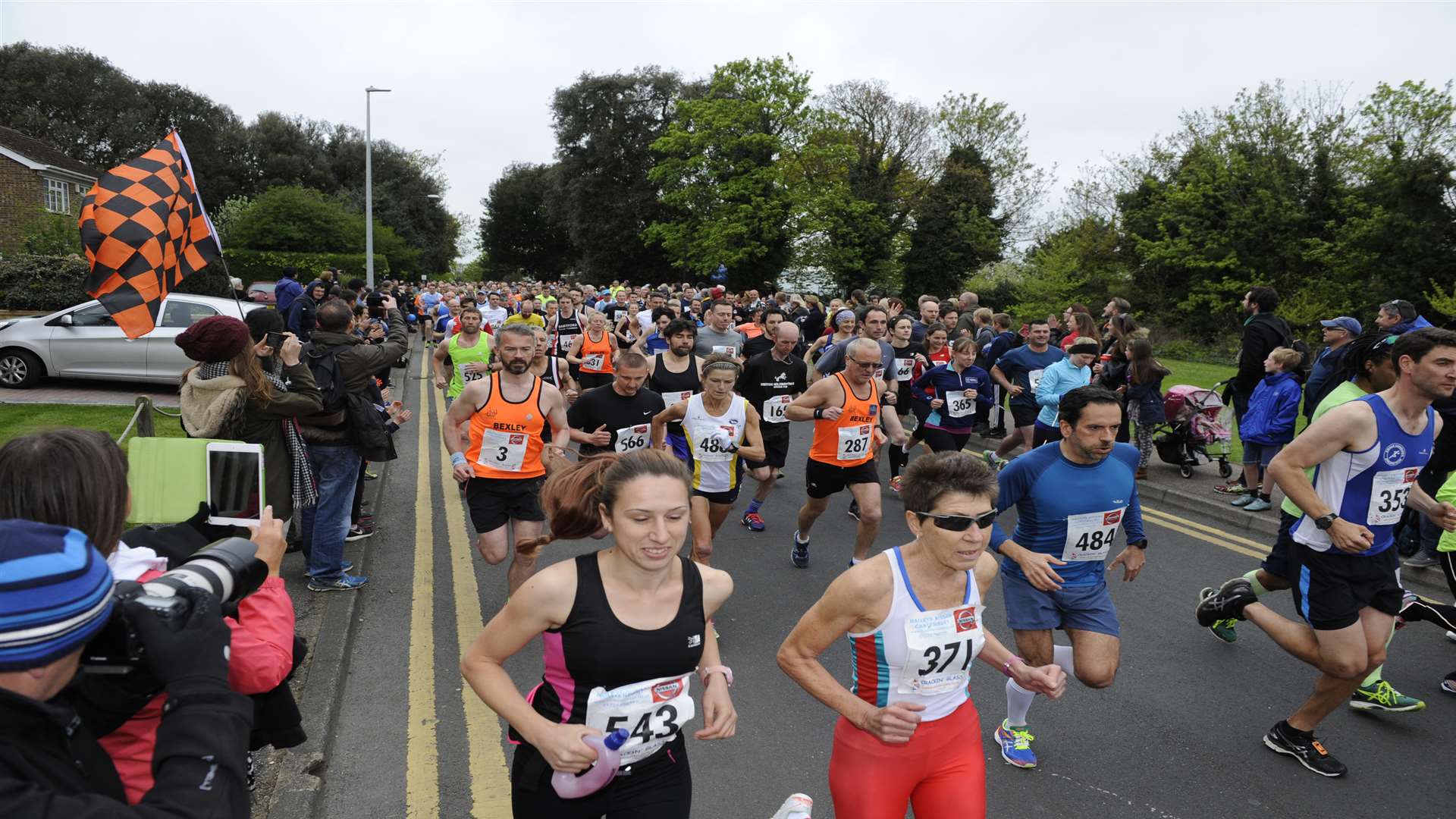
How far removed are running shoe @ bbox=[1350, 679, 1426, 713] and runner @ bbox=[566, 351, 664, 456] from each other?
4.79 meters

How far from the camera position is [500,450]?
Answer: 5.79 metres

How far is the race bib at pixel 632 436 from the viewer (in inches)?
266

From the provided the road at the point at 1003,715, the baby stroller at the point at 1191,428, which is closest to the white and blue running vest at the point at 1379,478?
the road at the point at 1003,715

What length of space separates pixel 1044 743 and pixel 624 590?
9.53 ft

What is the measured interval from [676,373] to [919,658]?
5212mm

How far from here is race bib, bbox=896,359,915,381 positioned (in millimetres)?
10180

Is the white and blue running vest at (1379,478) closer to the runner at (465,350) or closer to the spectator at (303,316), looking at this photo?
the runner at (465,350)

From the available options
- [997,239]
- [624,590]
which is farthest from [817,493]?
[997,239]

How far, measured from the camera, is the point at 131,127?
189 feet

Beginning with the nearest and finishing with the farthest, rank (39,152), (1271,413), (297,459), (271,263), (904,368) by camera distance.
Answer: (297,459)
(1271,413)
(904,368)
(271,263)
(39,152)

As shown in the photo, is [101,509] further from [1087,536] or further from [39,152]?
[39,152]

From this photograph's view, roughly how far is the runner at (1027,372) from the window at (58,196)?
149 ft

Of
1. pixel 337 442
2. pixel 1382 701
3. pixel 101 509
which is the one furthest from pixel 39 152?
pixel 1382 701

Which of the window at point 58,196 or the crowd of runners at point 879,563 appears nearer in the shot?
the crowd of runners at point 879,563
